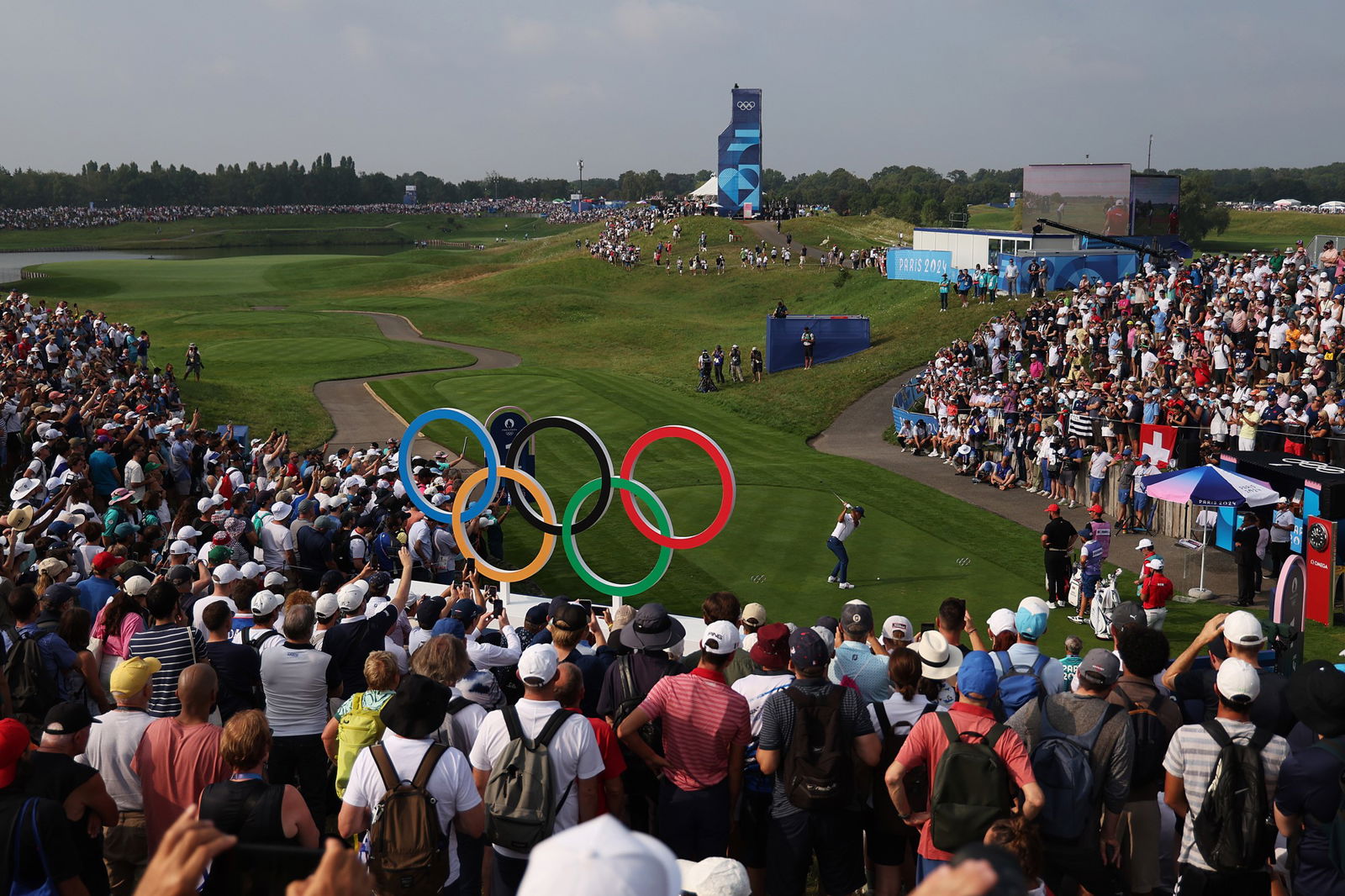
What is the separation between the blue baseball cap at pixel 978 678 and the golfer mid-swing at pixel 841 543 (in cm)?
1212

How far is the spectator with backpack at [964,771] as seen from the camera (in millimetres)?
6125

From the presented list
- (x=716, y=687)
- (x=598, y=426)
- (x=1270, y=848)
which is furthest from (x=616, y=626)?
(x=598, y=426)

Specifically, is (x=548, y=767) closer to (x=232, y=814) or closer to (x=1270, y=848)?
(x=232, y=814)

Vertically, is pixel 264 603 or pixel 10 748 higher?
pixel 10 748

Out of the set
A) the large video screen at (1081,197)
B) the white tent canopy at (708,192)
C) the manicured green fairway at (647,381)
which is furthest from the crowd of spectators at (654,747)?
the white tent canopy at (708,192)

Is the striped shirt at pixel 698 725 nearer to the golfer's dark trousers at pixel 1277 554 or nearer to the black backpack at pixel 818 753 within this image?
the black backpack at pixel 818 753

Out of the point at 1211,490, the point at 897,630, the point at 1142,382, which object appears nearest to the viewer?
the point at 897,630

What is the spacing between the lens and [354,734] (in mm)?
7031

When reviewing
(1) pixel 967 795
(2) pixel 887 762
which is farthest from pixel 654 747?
(1) pixel 967 795

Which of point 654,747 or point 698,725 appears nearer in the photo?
point 698,725

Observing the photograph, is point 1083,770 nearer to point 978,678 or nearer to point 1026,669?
point 978,678

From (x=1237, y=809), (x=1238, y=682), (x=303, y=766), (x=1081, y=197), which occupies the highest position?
(x=1081, y=197)

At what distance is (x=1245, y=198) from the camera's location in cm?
18888

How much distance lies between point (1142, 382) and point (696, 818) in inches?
1027
